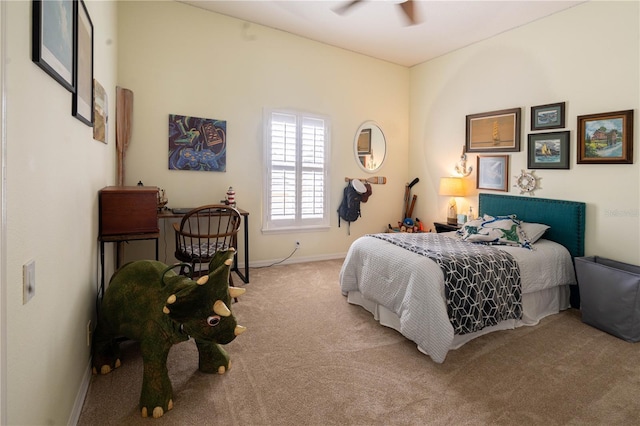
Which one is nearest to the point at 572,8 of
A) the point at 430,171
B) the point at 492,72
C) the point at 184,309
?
the point at 492,72

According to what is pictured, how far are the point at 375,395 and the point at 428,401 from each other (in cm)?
30

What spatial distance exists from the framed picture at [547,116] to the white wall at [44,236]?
4373 millimetres

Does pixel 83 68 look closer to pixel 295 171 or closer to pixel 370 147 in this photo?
pixel 295 171

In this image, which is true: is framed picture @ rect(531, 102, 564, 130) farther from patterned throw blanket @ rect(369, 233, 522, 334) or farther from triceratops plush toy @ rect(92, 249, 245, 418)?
triceratops plush toy @ rect(92, 249, 245, 418)

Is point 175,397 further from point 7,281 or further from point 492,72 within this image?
point 492,72

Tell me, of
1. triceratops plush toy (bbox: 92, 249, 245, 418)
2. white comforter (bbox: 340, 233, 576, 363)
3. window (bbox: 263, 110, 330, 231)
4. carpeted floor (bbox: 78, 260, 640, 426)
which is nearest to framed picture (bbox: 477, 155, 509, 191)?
white comforter (bbox: 340, 233, 576, 363)

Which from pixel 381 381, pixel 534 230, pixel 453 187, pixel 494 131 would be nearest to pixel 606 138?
pixel 534 230

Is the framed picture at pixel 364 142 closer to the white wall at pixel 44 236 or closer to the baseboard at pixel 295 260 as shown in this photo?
the baseboard at pixel 295 260

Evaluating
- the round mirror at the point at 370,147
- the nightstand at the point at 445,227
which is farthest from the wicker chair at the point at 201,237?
the nightstand at the point at 445,227

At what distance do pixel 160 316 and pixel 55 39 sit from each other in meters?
1.37

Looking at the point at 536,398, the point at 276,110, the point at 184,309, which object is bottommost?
the point at 536,398

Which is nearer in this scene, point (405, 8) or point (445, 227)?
point (405, 8)

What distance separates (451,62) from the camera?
16.3ft

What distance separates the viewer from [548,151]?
150 inches
